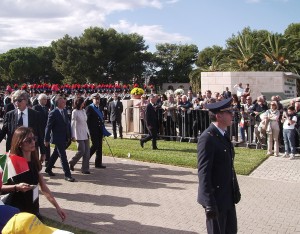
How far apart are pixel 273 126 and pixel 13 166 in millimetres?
9095

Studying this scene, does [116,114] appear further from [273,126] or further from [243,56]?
[243,56]

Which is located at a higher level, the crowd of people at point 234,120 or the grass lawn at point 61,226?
the crowd of people at point 234,120

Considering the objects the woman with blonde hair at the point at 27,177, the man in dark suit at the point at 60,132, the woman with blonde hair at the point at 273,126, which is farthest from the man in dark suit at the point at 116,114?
the woman with blonde hair at the point at 27,177

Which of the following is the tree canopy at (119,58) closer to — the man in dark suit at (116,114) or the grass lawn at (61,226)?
the man in dark suit at (116,114)

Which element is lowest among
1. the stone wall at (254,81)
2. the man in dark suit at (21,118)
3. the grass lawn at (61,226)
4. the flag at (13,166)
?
the grass lawn at (61,226)

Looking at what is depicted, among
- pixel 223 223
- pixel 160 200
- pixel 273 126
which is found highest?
pixel 273 126

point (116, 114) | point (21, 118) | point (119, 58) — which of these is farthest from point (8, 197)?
point (119, 58)

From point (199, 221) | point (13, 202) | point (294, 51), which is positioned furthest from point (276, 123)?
point (294, 51)

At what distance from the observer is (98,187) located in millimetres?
8383

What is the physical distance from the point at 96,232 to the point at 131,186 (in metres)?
2.70

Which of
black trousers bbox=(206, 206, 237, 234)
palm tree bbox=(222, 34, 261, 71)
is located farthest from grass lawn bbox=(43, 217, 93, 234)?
palm tree bbox=(222, 34, 261, 71)

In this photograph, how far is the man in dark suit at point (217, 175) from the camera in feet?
13.5

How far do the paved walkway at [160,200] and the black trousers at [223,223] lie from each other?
161 cm

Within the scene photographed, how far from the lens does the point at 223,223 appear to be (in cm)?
425
